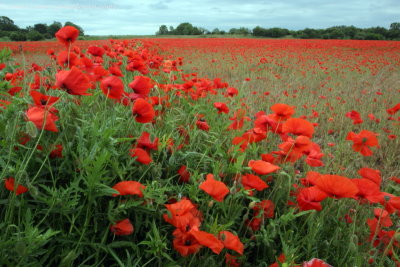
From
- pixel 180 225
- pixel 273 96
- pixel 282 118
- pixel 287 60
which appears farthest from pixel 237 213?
pixel 287 60

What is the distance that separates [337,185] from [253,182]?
37 centimetres

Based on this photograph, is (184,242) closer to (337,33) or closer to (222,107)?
(222,107)

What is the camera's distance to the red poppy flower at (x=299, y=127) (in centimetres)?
148

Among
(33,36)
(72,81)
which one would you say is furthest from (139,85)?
(33,36)

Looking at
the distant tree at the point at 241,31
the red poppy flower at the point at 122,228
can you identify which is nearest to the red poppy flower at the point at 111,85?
the red poppy flower at the point at 122,228

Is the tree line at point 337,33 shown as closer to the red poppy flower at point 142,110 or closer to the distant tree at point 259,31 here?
the distant tree at point 259,31

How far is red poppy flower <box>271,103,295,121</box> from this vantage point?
157 cm

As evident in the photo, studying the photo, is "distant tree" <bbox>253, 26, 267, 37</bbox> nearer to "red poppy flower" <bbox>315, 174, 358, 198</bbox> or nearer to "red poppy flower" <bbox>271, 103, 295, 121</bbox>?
"red poppy flower" <bbox>271, 103, 295, 121</bbox>

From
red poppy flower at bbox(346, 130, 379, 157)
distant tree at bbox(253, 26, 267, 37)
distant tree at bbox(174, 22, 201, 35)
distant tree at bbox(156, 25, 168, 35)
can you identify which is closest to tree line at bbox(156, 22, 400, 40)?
distant tree at bbox(253, 26, 267, 37)

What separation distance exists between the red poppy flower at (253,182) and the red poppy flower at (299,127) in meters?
0.35

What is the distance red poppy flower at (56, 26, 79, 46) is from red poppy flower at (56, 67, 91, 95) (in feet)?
1.88

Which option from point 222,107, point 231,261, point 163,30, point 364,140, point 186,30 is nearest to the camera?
point 231,261

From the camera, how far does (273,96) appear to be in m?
4.62

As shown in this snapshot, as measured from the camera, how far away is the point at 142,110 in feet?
4.07
